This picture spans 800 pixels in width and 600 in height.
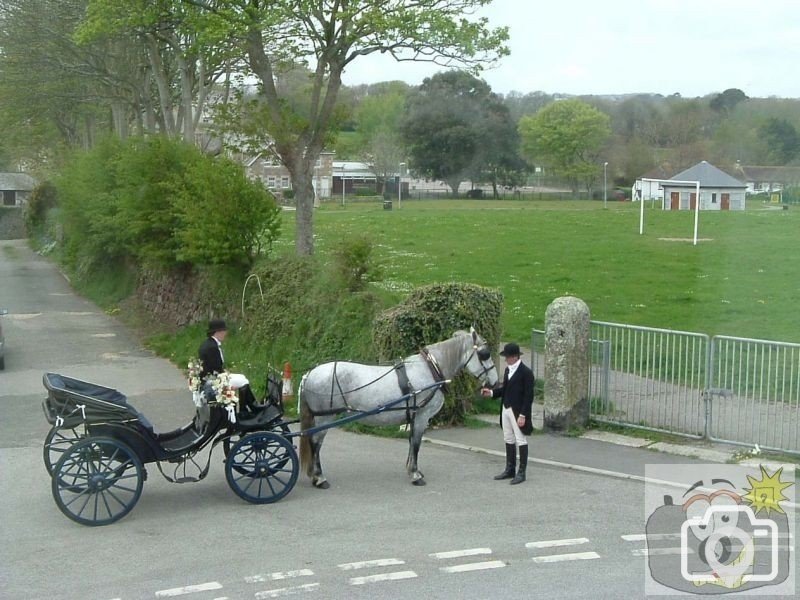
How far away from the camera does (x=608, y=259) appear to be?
32094 millimetres

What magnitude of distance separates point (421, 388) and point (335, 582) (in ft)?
11.6

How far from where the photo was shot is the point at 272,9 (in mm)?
20906

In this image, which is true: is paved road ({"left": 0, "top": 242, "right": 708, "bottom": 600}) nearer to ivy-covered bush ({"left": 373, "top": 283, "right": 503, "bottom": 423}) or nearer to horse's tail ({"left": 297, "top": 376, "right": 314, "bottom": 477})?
horse's tail ({"left": 297, "top": 376, "right": 314, "bottom": 477})

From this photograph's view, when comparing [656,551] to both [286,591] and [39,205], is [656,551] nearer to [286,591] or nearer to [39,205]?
[286,591]

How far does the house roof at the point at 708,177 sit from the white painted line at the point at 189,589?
1047 inches

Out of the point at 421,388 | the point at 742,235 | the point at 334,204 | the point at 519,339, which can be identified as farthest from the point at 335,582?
the point at 334,204

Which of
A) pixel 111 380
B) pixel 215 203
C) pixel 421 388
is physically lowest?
pixel 111 380

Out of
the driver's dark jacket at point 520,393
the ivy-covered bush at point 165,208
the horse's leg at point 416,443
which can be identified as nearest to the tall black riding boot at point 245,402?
the horse's leg at point 416,443

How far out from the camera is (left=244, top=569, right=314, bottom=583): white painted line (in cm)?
877

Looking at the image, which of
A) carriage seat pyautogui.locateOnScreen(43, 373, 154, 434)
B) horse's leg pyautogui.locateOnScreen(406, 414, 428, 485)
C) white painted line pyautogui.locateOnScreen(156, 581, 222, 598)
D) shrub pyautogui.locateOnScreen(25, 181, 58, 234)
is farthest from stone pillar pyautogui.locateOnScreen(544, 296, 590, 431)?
shrub pyautogui.locateOnScreen(25, 181, 58, 234)

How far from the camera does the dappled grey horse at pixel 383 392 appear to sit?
11758mm

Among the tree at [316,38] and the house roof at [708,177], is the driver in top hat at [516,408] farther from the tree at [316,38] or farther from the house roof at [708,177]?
the house roof at [708,177]

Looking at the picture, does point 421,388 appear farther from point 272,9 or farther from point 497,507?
point 272,9

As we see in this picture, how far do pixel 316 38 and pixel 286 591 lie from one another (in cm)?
1605
